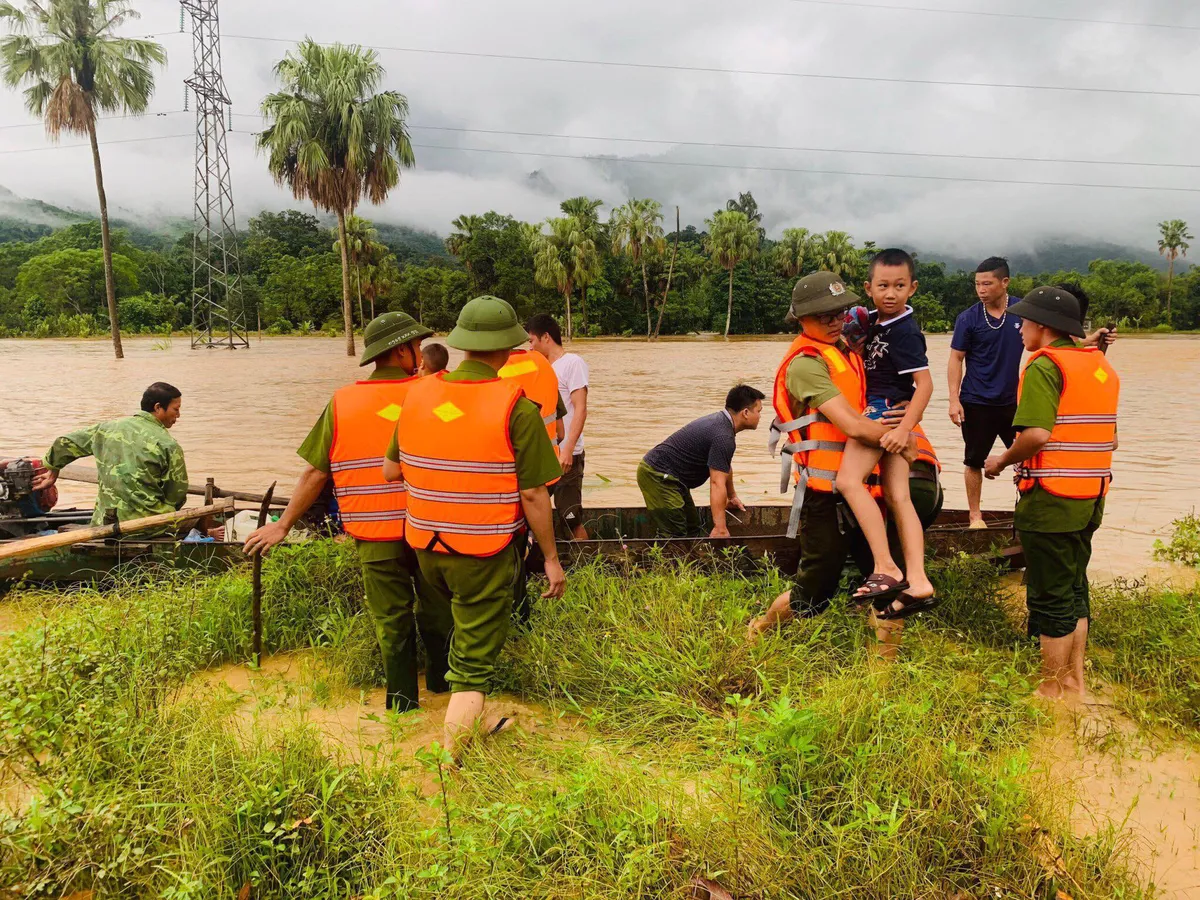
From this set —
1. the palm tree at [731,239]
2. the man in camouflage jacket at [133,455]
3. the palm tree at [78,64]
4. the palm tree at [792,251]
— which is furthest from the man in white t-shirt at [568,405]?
the palm tree at [792,251]

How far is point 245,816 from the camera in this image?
2.36 m

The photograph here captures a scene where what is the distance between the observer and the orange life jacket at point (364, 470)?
3.27 meters

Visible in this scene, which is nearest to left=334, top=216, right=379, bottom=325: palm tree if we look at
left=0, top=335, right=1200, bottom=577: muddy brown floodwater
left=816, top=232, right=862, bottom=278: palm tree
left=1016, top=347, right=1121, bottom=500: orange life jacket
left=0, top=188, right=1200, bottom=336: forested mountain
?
left=0, top=188, right=1200, bottom=336: forested mountain

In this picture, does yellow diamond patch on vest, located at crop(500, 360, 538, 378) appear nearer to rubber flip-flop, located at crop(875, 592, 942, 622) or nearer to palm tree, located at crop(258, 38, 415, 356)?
rubber flip-flop, located at crop(875, 592, 942, 622)

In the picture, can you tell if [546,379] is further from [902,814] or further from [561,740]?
[902,814]

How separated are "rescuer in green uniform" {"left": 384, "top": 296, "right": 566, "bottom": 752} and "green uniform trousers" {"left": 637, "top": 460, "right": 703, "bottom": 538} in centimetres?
237

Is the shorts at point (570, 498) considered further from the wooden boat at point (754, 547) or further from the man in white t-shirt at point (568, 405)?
the wooden boat at point (754, 547)

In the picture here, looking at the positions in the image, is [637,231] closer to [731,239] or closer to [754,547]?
[731,239]

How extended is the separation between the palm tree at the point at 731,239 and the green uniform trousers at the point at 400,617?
5136cm

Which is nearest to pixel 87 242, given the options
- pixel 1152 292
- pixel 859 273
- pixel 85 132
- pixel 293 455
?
pixel 85 132

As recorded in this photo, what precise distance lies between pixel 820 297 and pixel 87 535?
4.44 metres

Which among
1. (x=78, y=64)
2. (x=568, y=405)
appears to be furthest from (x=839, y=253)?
(x=568, y=405)

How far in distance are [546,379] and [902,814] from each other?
312 cm

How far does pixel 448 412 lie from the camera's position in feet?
9.40
